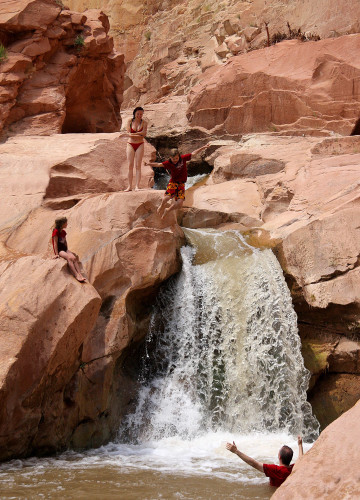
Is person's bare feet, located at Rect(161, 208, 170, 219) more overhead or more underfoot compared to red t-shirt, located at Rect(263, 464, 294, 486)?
more overhead

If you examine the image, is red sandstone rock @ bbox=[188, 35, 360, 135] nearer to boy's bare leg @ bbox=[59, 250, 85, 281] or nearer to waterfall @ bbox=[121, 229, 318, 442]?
waterfall @ bbox=[121, 229, 318, 442]

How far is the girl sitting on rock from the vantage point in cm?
851

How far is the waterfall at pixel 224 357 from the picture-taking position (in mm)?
9562

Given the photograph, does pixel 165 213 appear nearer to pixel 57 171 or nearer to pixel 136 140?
pixel 136 140

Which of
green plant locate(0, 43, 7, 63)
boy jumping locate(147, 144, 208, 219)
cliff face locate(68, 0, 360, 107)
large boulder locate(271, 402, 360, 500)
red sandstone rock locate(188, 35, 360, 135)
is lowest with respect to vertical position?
large boulder locate(271, 402, 360, 500)

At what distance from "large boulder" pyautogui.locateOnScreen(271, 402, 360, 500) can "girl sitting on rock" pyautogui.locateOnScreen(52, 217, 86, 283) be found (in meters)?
4.78

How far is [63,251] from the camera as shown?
866 cm

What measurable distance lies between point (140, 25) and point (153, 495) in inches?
1203

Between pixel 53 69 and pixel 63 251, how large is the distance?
30.4 ft

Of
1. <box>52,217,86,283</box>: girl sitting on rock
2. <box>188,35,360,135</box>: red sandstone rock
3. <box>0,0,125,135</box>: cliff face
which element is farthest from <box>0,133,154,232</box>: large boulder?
<box>188,35,360,135</box>: red sandstone rock

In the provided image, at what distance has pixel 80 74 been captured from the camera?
56.8ft

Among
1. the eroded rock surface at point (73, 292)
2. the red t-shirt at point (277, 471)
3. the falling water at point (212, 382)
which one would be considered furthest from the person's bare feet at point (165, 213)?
the red t-shirt at point (277, 471)

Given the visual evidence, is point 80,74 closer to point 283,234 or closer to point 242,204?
point 242,204

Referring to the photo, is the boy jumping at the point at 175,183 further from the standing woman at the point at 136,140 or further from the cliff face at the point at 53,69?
the cliff face at the point at 53,69
